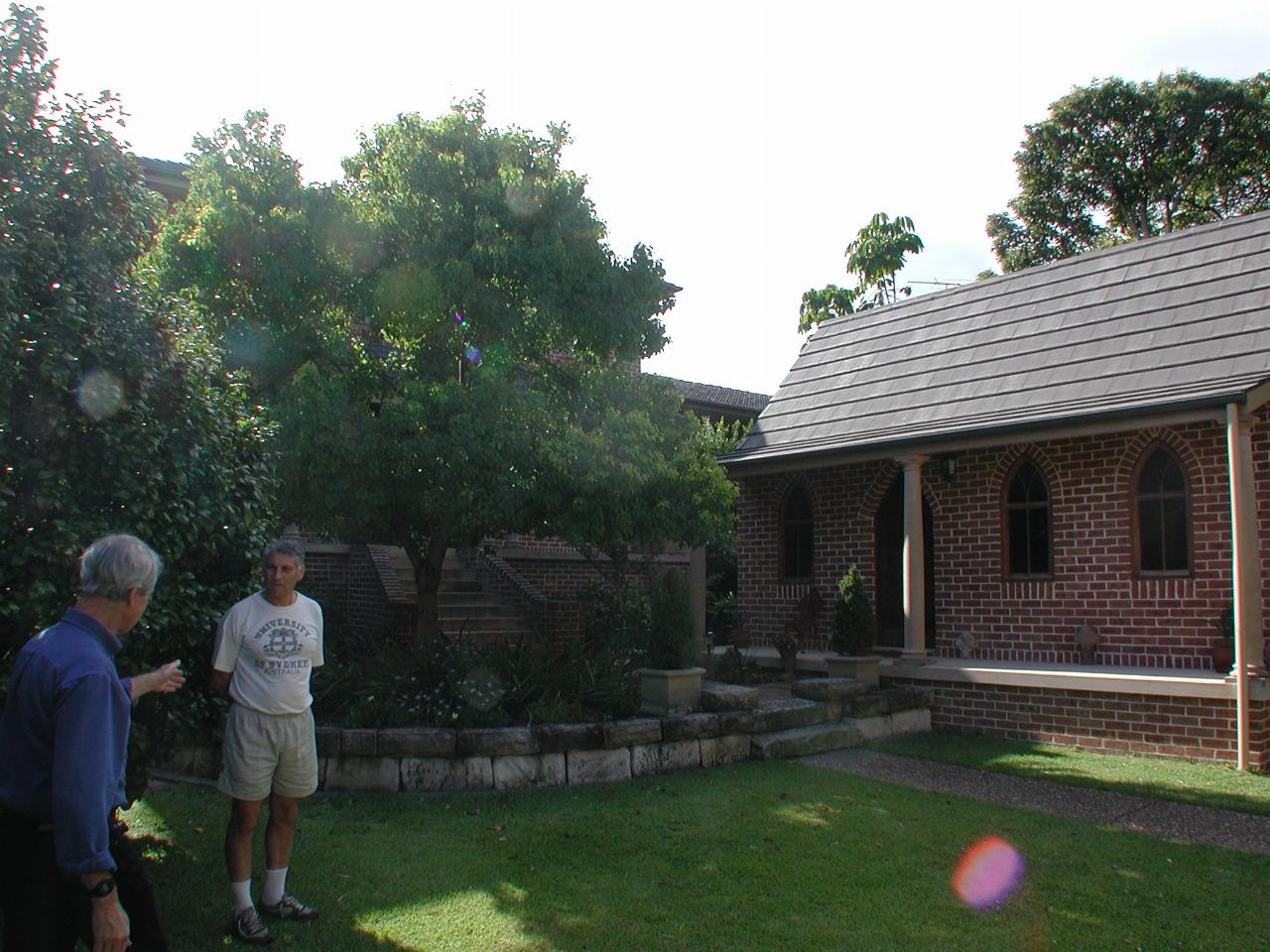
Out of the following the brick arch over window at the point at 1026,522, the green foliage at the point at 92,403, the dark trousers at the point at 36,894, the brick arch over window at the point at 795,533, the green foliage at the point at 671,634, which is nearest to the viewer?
the dark trousers at the point at 36,894

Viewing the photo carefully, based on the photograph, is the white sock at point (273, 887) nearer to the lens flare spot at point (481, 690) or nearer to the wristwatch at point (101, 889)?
the wristwatch at point (101, 889)

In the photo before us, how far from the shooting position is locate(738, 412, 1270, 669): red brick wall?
9734 mm

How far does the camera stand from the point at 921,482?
12.3 meters

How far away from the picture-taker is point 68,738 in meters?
2.75

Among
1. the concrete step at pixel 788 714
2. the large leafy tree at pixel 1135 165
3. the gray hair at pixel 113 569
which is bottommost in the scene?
the concrete step at pixel 788 714

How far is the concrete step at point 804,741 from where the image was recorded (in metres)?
8.75

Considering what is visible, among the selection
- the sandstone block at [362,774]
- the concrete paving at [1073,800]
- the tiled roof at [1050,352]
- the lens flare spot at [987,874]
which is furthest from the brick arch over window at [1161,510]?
the sandstone block at [362,774]

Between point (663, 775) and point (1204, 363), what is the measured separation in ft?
20.8

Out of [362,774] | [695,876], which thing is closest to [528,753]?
[362,774]

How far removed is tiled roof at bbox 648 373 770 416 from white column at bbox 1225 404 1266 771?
2070 centimetres

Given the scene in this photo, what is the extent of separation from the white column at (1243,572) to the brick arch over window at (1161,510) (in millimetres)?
813

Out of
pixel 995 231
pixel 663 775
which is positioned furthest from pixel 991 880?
pixel 995 231

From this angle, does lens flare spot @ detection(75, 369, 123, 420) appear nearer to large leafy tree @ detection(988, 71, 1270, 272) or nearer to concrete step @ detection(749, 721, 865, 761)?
concrete step @ detection(749, 721, 865, 761)

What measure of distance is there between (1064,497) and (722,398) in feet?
76.7
